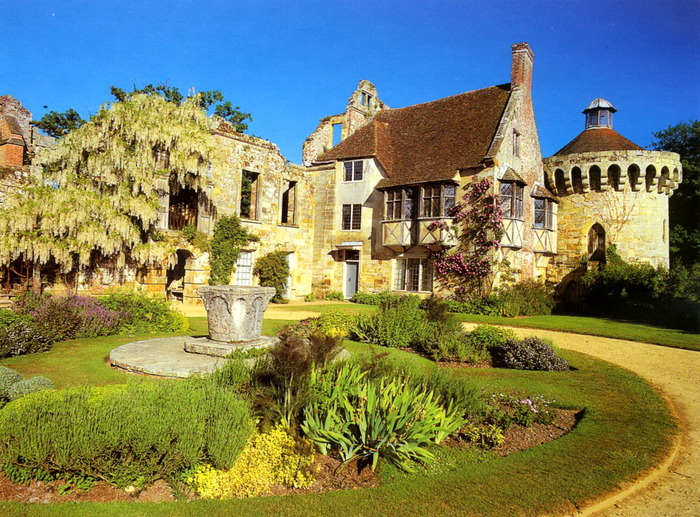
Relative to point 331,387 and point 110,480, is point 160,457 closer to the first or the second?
point 110,480

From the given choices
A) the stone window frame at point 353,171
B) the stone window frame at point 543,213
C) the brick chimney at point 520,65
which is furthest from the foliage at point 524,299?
the brick chimney at point 520,65

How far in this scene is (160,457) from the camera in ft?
15.1

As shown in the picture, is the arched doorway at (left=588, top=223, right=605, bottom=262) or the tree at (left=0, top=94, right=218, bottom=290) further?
the arched doorway at (left=588, top=223, right=605, bottom=262)

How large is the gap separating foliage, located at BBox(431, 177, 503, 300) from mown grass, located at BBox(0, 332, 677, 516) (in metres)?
14.0

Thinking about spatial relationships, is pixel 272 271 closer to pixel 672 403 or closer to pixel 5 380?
pixel 5 380

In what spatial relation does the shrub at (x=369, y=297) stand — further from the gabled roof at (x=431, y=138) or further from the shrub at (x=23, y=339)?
the shrub at (x=23, y=339)

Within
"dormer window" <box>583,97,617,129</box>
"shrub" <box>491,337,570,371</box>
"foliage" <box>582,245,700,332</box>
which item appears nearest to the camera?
"shrub" <box>491,337,570,371</box>

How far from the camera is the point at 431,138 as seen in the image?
23.8 metres

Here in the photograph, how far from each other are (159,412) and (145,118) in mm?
16074

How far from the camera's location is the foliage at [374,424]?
496cm

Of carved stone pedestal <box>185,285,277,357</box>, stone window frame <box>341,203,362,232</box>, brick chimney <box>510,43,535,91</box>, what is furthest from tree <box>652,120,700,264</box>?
carved stone pedestal <box>185,285,277,357</box>

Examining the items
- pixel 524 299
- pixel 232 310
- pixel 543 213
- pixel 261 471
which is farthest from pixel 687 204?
pixel 261 471

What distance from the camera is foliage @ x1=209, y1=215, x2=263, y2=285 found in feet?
67.5

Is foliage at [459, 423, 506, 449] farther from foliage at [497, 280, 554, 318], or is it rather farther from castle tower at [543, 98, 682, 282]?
castle tower at [543, 98, 682, 282]
